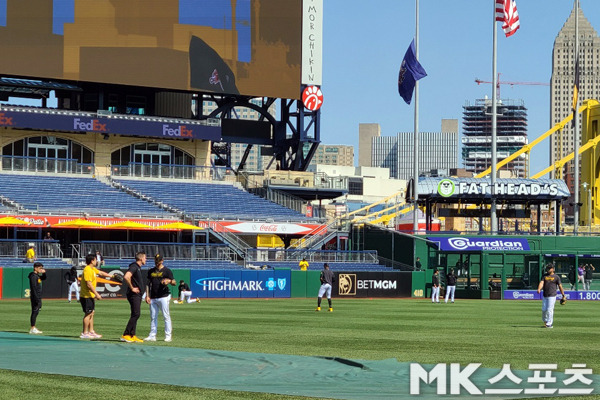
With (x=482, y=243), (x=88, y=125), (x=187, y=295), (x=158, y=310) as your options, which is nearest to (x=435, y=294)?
(x=187, y=295)

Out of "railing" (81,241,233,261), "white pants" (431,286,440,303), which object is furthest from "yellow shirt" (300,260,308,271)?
"white pants" (431,286,440,303)

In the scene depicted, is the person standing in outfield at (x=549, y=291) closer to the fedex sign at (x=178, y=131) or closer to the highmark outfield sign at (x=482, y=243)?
the highmark outfield sign at (x=482, y=243)

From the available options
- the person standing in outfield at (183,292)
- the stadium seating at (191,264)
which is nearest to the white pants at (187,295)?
the person standing in outfield at (183,292)

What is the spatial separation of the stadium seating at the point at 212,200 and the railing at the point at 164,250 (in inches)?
263

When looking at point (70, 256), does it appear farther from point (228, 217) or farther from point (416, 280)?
point (416, 280)

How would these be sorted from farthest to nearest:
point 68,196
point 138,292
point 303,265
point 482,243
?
point 68,196 < point 482,243 < point 303,265 < point 138,292

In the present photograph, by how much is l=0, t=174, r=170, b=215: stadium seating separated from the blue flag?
16263 millimetres

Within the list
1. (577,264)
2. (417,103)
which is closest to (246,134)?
(417,103)

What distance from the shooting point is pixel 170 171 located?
7069cm

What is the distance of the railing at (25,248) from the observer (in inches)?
1960

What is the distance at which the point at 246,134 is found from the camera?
74.1 m

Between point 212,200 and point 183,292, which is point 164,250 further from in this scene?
point 212,200

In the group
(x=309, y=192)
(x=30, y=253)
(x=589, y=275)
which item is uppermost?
(x=309, y=192)

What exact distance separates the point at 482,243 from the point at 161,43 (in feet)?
79.4
